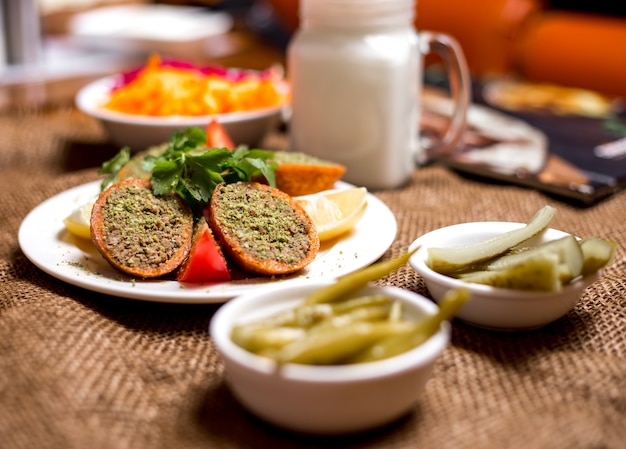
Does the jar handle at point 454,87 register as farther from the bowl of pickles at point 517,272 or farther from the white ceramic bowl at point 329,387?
the white ceramic bowl at point 329,387

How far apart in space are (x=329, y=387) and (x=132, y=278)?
415mm

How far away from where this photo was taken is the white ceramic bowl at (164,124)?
62.3 inches

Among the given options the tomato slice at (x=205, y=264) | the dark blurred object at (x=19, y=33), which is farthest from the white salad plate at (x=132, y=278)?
the dark blurred object at (x=19, y=33)

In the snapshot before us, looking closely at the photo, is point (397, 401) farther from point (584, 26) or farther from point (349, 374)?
point (584, 26)

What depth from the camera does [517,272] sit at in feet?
2.87

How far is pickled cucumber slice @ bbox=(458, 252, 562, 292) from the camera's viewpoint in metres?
0.86

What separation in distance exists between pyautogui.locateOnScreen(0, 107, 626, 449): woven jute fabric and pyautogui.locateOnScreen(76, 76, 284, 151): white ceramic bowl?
1.51 ft

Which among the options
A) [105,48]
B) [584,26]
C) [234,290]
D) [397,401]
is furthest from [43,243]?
[584,26]

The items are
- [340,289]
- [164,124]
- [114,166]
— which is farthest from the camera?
[164,124]

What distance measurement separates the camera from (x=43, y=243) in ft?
3.64

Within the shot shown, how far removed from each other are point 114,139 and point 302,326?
105 cm

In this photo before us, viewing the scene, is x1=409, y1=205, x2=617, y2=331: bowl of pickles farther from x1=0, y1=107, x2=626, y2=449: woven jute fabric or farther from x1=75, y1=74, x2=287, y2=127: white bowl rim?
x1=75, y1=74, x2=287, y2=127: white bowl rim

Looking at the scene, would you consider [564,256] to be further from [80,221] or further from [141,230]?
[80,221]

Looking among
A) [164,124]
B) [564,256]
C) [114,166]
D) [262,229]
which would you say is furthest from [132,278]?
[164,124]
